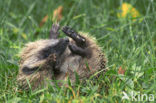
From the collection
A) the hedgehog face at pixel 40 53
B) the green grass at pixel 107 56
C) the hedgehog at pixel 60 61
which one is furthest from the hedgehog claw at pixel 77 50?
the green grass at pixel 107 56

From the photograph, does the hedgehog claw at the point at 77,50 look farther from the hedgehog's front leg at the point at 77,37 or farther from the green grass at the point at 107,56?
the green grass at the point at 107,56

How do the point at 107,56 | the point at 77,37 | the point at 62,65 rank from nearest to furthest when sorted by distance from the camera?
the point at 62,65, the point at 77,37, the point at 107,56

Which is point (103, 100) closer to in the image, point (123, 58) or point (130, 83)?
point (130, 83)

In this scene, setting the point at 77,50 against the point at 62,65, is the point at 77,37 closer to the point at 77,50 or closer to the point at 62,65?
the point at 77,50

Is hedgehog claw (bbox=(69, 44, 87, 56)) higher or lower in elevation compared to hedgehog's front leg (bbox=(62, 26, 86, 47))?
lower

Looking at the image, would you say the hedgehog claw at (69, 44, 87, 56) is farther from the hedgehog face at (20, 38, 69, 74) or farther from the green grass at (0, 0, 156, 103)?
the green grass at (0, 0, 156, 103)

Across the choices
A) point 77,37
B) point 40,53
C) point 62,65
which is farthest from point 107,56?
point 40,53

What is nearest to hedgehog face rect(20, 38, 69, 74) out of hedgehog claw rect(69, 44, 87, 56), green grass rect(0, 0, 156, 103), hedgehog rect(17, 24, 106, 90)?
hedgehog rect(17, 24, 106, 90)
